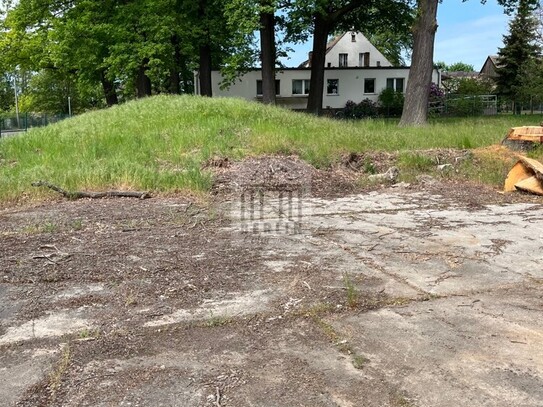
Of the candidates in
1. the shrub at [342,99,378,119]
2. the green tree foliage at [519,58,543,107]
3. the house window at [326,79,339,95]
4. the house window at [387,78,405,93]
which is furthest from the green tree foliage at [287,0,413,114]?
the green tree foliage at [519,58,543,107]

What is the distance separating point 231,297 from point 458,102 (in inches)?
1372

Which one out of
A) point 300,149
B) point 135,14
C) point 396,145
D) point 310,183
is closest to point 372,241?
point 310,183

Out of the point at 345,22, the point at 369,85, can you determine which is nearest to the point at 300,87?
the point at 369,85

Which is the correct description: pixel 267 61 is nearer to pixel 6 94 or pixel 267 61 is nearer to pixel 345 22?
pixel 345 22

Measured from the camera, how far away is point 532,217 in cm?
594

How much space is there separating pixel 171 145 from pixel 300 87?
31262 millimetres

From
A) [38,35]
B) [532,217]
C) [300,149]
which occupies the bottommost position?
[532,217]

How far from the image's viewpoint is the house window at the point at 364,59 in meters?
51.8

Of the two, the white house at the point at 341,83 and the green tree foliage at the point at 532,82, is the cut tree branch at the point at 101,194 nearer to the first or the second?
the white house at the point at 341,83

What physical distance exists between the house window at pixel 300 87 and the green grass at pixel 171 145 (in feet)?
88.1

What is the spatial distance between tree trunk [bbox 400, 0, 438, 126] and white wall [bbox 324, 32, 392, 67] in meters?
35.5

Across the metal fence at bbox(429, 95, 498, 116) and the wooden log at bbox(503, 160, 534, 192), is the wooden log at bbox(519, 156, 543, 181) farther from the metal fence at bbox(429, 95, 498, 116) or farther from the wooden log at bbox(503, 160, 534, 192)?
the metal fence at bbox(429, 95, 498, 116)

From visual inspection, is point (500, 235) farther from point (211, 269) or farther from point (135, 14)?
point (135, 14)

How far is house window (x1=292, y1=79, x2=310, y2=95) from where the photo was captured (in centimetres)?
3978
